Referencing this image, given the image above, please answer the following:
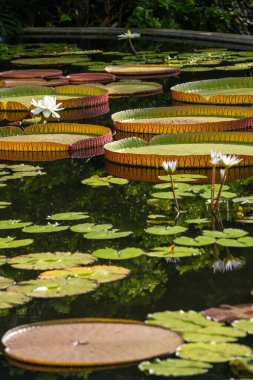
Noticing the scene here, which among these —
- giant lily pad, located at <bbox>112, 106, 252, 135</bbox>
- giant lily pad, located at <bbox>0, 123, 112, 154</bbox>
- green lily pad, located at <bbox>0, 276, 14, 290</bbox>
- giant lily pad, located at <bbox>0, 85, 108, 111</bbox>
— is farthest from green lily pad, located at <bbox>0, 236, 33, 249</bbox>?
giant lily pad, located at <bbox>0, 85, 108, 111</bbox>

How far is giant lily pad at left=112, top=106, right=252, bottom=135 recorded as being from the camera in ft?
19.2

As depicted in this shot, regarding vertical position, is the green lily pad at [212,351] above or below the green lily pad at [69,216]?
above

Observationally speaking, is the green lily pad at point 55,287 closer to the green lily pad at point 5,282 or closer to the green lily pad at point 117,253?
the green lily pad at point 5,282

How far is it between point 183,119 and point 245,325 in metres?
3.44

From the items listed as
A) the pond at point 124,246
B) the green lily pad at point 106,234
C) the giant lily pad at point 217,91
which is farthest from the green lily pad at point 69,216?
the giant lily pad at point 217,91

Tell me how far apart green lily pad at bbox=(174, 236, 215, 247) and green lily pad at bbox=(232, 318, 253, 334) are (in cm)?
81

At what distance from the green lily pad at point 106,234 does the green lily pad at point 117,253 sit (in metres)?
0.18

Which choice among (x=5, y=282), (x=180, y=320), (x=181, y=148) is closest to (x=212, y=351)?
(x=180, y=320)

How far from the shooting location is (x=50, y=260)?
361 cm

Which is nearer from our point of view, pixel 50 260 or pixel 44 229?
pixel 50 260

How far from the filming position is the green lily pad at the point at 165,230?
390 cm

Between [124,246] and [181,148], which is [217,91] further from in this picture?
[124,246]

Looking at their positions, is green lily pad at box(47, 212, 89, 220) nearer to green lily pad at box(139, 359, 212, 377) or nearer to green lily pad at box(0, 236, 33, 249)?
green lily pad at box(0, 236, 33, 249)

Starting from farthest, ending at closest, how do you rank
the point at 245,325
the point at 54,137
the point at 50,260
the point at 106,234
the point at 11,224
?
the point at 54,137 < the point at 11,224 < the point at 106,234 < the point at 50,260 < the point at 245,325
